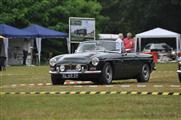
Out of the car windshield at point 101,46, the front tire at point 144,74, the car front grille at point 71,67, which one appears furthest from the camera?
the front tire at point 144,74

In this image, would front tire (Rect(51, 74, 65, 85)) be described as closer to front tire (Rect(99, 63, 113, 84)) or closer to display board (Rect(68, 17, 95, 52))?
front tire (Rect(99, 63, 113, 84))

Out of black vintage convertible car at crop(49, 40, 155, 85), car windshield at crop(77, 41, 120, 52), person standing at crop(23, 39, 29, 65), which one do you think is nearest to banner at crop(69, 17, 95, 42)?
person standing at crop(23, 39, 29, 65)

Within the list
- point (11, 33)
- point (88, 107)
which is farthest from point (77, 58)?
point (11, 33)

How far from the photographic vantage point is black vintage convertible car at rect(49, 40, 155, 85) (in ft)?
63.2

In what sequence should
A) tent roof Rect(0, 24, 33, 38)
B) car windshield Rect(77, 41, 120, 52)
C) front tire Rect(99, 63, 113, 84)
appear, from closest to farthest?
1. front tire Rect(99, 63, 113, 84)
2. car windshield Rect(77, 41, 120, 52)
3. tent roof Rect(0, 24, 33, 38)

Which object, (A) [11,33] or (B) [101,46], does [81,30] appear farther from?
(B) [101,46]

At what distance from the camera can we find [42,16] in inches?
2212

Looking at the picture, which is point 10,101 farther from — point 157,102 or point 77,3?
point 77,3

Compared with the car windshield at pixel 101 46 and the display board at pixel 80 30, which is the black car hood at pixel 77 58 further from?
the display board at pixel 80 30

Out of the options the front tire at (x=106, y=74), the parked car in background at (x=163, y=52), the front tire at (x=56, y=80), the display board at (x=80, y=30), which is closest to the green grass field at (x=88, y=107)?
the front tire at (x=106, y=74)

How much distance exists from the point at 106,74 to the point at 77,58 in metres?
1.05

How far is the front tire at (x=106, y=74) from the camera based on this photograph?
768 inches

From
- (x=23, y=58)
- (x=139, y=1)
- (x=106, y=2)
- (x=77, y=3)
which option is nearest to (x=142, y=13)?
(x=139, y=1)

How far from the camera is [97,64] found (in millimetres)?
19250
